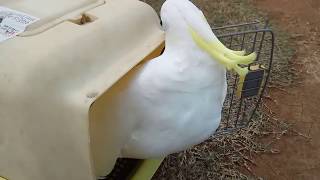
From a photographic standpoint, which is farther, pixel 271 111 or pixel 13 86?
pixel 271 111

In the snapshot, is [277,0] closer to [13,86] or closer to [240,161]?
[240,161]

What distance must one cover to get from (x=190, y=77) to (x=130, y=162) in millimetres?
333

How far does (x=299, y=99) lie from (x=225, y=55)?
0.82 m

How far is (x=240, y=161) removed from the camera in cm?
127

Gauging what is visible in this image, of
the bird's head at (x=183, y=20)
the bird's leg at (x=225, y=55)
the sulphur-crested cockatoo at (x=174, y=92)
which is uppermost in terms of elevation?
the bird's head at (x=183, y=20)

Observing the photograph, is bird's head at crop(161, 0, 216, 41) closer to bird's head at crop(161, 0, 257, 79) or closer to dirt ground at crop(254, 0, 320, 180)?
bird's head at crop(161, 0, 257, 79)

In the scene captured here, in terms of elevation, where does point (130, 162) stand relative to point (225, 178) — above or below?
above

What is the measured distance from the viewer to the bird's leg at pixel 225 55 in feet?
2.52

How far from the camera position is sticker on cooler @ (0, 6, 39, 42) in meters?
0.85

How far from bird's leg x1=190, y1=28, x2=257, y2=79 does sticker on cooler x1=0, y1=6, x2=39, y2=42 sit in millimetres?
329

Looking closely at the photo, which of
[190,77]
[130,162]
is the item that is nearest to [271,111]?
[130,162]

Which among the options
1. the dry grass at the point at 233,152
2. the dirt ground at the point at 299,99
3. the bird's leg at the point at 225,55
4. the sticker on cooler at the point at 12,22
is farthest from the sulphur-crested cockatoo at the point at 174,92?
the dirt ground at the point at 299,99

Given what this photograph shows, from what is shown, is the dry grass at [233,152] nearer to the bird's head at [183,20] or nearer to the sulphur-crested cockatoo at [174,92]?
the sulphur-crested cockatoo at [174,92]

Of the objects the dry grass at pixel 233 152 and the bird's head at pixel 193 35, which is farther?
the dry grass at pixel 233 152
